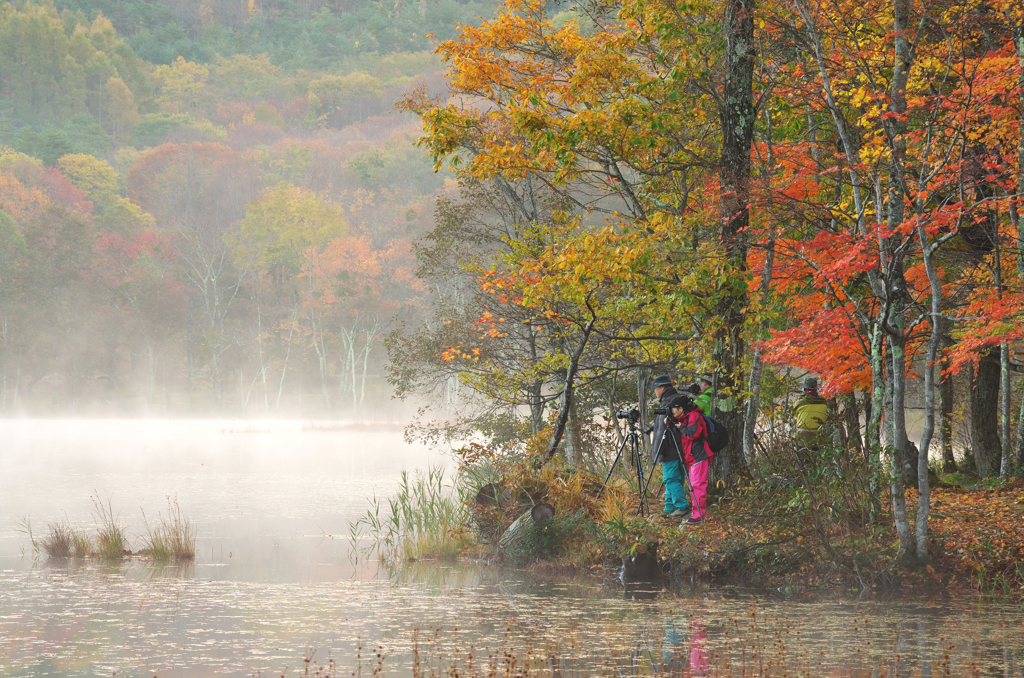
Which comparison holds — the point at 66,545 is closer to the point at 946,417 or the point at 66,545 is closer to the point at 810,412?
the point at 810,412

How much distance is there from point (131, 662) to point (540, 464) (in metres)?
6.36

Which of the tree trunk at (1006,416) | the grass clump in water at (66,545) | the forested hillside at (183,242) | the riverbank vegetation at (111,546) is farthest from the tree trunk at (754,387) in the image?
the forested hillside at (183,242)

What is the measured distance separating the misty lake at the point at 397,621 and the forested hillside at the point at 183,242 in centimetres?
3462

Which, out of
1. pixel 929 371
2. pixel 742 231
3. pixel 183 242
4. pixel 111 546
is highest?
pixel 183 242

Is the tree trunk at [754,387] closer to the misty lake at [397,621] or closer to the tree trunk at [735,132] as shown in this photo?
the tree trunk at [735,132]

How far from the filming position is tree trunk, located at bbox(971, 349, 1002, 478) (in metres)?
13.3

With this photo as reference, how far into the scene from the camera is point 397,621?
7801 mm

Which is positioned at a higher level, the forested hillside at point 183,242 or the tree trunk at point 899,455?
the forested hillside at point 183,242

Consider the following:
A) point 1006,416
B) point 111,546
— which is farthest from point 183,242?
point 1006,416

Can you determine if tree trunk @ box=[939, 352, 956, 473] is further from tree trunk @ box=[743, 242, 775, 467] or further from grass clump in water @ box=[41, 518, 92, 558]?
grass clump in water @ box=[41, 518, 92, 558]

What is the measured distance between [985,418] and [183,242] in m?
53.2

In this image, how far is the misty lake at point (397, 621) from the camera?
6.19 metres

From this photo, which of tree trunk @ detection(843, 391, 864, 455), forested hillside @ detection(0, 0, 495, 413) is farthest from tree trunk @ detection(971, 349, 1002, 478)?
forested hillside @ detection(0, 0, 495, 413)

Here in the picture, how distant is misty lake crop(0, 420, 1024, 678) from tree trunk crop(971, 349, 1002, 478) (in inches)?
249
